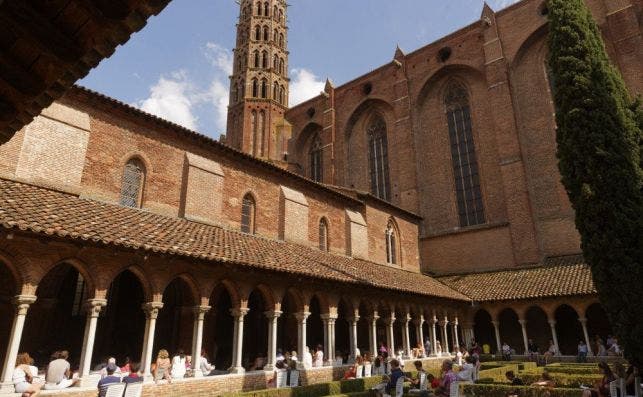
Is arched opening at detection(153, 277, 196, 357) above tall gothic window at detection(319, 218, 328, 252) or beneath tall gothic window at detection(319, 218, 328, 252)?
beneath

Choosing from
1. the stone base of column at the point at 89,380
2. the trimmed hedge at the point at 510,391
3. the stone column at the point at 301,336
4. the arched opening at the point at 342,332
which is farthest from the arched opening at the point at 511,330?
the stone base of column at the point at 89,380

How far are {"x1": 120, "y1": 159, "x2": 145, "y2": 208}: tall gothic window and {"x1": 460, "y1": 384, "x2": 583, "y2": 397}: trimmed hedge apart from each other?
11.8 meters

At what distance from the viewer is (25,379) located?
860 cm

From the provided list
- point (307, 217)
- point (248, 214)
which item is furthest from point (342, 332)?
point (248, 214)

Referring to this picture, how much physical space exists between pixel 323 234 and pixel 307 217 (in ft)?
5.33

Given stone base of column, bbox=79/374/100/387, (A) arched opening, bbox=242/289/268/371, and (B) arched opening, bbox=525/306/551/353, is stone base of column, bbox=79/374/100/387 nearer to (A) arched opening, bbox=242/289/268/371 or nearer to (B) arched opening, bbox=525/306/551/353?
(A) arched opening, bbox=242/289/268/371

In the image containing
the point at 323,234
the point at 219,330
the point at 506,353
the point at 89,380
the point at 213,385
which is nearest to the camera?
the point at 89,380

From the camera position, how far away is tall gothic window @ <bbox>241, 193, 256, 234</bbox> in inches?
709

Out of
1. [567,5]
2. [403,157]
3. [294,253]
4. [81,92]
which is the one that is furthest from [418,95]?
[81,92]

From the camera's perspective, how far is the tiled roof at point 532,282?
20359 mm

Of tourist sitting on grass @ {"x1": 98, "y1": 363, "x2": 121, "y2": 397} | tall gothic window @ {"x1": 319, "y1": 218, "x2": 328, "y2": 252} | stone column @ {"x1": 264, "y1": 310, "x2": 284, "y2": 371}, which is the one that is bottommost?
tourist sitting on grass @ {"x1": 98, "y1": 363, "x2": 121, "y2": 397}

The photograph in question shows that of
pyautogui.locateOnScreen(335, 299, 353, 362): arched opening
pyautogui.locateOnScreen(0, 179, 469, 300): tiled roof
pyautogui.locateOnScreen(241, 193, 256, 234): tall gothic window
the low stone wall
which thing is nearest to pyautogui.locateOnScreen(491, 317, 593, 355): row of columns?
pyautogui.locateOnScreen(0, 179, 469, 300): tiled roof

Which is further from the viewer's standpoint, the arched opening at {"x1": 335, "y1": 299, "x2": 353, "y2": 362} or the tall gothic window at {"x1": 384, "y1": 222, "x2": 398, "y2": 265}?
the tall gothic window at {"x1": 384, "y1": 222, "x2": 398, "y2": 265}

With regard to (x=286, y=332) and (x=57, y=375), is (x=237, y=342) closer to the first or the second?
(x=57, y=375)
